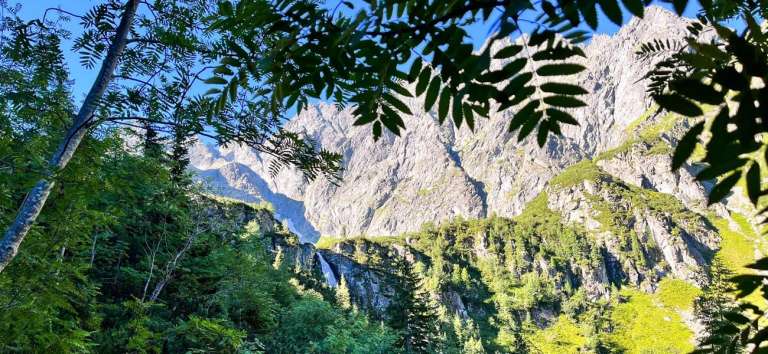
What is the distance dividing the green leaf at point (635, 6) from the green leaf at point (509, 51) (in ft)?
1.29

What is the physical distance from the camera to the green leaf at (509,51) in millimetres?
1361

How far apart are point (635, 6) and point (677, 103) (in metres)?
0.27

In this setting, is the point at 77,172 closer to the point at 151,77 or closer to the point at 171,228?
the point at 151,77

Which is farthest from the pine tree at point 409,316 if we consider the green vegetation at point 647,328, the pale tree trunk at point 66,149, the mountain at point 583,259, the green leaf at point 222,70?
the green vegetation at point 647,328

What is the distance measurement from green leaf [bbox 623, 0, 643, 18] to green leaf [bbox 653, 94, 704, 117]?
205 millimetres

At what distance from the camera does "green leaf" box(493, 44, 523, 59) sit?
4.47 feet

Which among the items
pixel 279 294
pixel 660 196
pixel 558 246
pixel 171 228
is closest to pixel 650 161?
pixel 660 196

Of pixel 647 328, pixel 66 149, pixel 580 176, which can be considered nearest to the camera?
pixel 66 149

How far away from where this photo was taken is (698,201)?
16788 cm

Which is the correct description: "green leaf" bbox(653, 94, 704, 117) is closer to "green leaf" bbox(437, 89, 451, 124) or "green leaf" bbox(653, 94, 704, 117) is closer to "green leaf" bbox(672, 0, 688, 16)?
"green leaf" bbox(672, 0, 688, 16)

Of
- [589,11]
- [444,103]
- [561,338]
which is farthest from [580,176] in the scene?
[589,11]

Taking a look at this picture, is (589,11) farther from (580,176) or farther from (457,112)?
(580,176)

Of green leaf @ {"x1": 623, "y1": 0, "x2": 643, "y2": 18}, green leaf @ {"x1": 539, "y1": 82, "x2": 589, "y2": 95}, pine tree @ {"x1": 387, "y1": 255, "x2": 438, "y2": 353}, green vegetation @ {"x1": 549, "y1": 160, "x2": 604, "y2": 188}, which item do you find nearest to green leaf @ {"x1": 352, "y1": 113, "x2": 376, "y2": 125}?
green leaf @ {"x1": 539, "y1": 82, "x2": 589, "y2": 95}

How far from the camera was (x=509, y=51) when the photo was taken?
144cm
